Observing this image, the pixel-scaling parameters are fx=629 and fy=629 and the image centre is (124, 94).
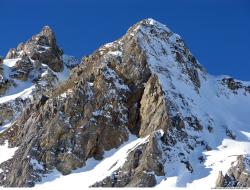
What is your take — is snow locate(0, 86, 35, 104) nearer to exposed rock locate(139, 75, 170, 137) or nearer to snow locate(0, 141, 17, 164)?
snow locate(0, 141, 17, 164)

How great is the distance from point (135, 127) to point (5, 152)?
848 inches

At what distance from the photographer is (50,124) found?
316ft

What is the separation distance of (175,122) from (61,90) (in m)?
21.8

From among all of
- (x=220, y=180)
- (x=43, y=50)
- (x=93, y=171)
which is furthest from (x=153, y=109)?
(x=43, y=50)

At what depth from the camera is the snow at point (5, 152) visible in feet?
319

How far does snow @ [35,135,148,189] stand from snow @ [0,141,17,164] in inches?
424

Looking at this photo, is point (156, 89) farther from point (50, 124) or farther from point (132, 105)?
point (50, 124)

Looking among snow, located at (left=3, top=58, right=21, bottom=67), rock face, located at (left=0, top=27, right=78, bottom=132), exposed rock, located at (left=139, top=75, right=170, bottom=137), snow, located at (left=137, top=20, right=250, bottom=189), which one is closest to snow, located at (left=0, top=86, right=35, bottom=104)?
rock face, located at (left=0, top=27, right=78, bottom=132)

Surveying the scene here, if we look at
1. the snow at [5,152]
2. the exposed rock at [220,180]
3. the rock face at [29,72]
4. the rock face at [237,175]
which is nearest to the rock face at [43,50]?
the rock face at [29,72]

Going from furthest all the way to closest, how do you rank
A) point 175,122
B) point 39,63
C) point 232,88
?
point 39,63 < point 232,88 < point 175,122

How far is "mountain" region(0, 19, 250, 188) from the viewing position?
84.9 m

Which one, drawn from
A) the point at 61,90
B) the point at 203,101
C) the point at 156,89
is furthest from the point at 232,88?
the point at 61,90

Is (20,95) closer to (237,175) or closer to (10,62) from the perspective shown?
(10,62)

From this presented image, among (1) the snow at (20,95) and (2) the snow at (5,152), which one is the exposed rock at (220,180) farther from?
(1) the snow at (20,95)
